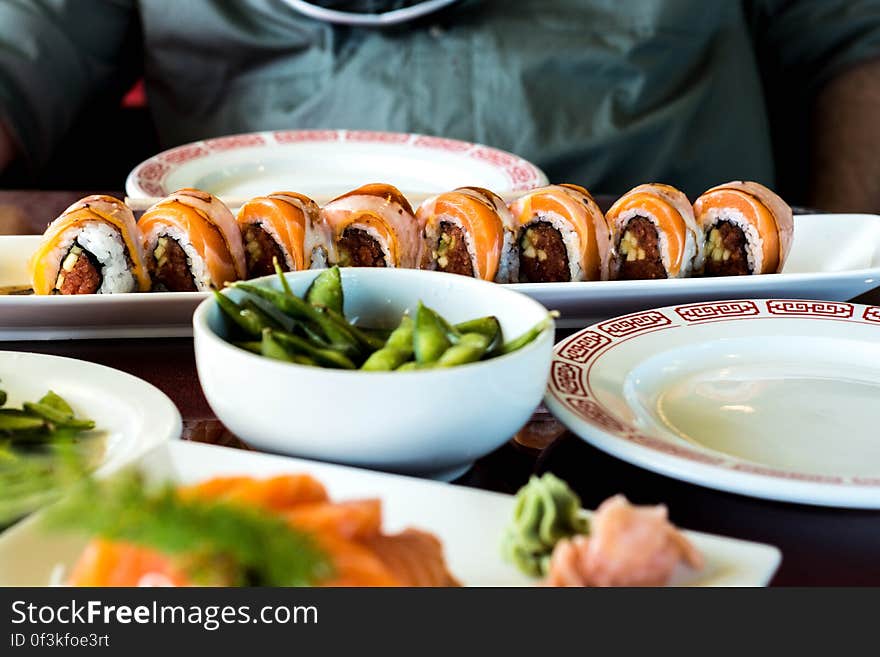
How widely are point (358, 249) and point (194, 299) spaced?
0.57 ft

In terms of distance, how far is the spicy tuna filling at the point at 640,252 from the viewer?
1041mm

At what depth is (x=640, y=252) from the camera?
1047 millimetres

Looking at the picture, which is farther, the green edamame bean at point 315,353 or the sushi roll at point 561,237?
the sushi roll at point 561,237

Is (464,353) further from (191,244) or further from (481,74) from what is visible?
(481,74)

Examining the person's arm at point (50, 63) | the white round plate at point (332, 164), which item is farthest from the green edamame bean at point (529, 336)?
the person's arm at point (50, 63)

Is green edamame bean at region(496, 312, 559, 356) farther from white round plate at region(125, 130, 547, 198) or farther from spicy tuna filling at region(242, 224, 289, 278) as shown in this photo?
white round plate at region(125, 130, 547, 198)

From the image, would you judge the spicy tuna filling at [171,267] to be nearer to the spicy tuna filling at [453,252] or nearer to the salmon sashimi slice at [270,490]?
the spicy tuna filling at [453,252]

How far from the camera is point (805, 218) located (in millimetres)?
1215

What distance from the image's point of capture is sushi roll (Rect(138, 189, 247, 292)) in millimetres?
938

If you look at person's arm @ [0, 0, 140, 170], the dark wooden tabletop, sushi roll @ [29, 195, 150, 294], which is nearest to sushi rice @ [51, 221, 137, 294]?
sushi roll @ [29, 195, 150, 294]

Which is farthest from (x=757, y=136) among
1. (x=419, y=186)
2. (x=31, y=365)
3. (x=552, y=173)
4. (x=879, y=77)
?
(x=31, y=365)

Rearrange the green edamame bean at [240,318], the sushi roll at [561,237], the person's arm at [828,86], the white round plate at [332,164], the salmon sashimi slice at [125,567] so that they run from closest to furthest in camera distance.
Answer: the salmon sashimi slice at [125,567] → the green edamame bean at [240,318] → the sushi roll at [561,237] → the white round plate at [332,164] → the person's arm at [828,86]

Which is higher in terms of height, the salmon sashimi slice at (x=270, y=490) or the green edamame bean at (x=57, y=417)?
the salmon sashimi slice at (x=270, y=490)

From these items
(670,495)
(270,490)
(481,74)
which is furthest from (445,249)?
(481,74)
